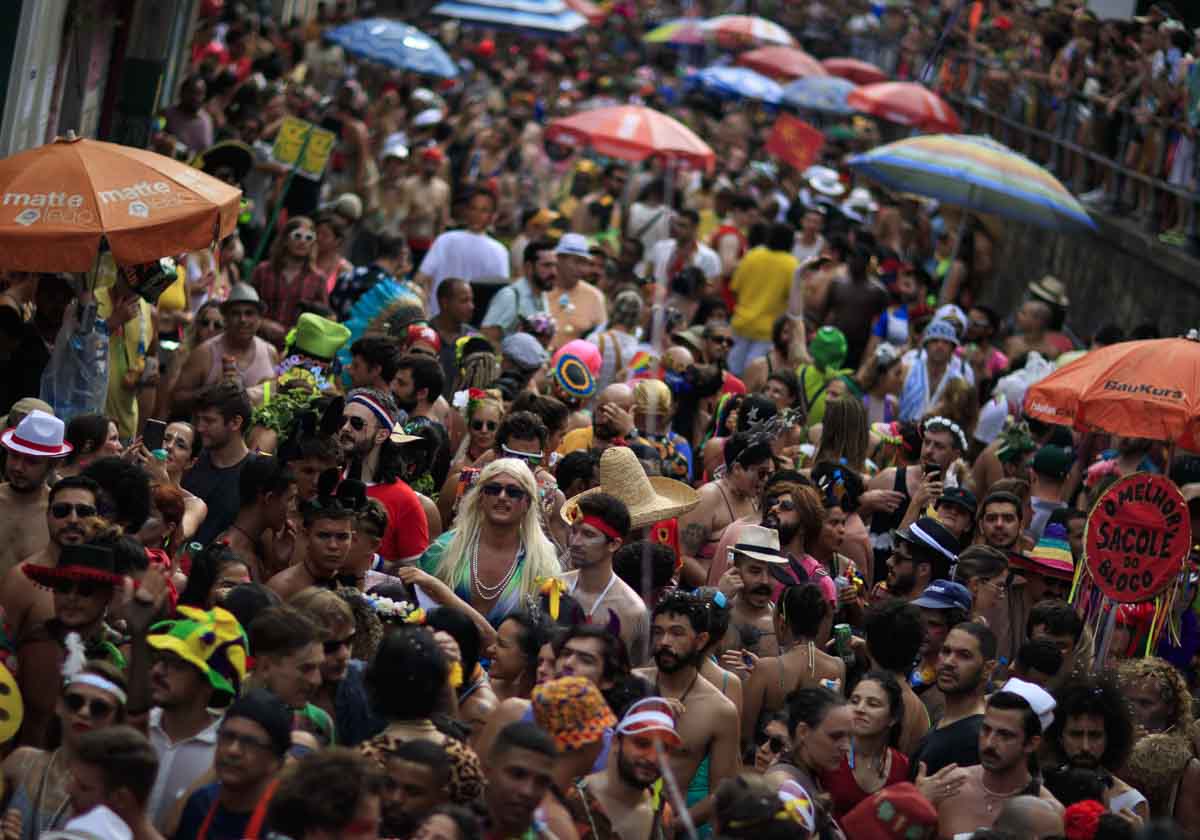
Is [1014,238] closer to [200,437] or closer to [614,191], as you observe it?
[614,191]

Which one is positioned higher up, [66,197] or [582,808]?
[66,197]

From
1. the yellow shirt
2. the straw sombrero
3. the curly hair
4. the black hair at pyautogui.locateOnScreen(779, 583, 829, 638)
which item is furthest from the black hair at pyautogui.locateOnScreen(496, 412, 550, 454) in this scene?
the yellow shirt

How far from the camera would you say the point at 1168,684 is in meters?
7.55

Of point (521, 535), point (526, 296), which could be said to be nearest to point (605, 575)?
point (521, 535)

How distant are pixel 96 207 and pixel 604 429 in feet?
8.57

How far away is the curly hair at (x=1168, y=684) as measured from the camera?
24.8 ft

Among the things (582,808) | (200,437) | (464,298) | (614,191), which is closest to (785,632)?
(582,808)

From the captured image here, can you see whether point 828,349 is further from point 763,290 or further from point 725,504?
point 725,504

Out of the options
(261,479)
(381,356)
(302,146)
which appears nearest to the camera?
(261,479)

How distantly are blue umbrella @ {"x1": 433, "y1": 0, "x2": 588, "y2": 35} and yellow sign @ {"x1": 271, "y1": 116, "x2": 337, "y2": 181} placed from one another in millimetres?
10816

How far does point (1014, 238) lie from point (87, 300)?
17.6 m

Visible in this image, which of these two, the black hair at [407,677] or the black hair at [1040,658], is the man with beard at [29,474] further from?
the black hair at [1040,658]

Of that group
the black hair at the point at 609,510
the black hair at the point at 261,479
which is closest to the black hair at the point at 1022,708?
the black hair at the point at 609,510

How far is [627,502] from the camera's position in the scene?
27.6ft
